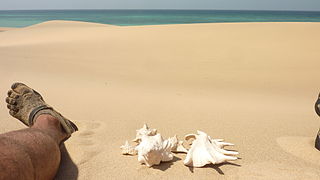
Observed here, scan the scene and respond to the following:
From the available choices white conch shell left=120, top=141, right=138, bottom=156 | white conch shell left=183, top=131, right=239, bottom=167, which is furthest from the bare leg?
white conch shell left=183, top=131, right=239, bottom=167

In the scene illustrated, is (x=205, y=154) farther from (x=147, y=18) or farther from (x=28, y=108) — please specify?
(x=147, y=18)

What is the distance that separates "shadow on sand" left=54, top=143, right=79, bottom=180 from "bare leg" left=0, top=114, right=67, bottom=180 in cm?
8

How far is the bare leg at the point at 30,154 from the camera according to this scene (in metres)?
1.26

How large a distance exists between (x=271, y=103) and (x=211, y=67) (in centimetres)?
199

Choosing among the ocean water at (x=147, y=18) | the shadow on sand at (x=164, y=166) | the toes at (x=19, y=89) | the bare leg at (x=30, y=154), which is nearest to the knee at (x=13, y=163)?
the bare leg at (x=30, y=154)

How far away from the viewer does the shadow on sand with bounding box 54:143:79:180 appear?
5.54 ft

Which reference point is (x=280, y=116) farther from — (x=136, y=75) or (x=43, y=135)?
(x=136, y=75)

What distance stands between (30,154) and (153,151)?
0.67 meters

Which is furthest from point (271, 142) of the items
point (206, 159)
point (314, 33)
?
point (314, 33)

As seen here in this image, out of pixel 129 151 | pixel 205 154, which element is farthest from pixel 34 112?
pixel 205 154

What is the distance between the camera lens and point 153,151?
173cm

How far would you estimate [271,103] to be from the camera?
3498 mm

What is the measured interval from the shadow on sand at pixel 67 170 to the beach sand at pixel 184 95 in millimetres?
11

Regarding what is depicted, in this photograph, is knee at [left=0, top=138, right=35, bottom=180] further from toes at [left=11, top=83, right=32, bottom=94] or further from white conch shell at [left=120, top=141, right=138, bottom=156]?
toes at [left=11, top=83, right=32, bottom=94]
